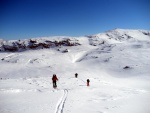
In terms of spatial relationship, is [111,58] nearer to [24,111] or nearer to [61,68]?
[61,68]

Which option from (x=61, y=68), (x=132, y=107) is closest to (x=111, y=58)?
(x=61, y=68)

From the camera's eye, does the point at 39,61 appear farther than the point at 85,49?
No

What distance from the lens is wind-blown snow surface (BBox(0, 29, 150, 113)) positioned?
1009cm

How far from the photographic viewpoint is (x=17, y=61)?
6312 cm

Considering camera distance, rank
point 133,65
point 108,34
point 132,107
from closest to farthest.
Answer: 1. point 132,107
2. point 133,65
3. point 108,34

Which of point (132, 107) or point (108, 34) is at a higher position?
point (108, 34)

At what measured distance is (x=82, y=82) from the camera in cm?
2344

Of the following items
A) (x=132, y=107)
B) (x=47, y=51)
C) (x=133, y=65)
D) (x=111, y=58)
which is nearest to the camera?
(x=132, y=107)

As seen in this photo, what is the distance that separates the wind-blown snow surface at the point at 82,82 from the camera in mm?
10094

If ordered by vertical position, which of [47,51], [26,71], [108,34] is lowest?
[26,71]

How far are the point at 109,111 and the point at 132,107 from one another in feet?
6.65

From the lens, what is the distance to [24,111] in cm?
891

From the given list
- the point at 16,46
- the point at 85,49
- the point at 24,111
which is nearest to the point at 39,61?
the point at 85,49

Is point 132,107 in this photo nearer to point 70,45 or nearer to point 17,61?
point 17,61
